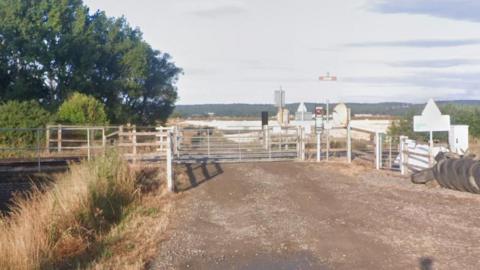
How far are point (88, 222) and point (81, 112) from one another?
98.0 feet

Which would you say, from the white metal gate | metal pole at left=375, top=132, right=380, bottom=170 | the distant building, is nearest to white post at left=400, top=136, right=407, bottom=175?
metal pole at left=375, top=132, right=380, bottom=170

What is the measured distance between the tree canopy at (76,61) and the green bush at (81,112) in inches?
177

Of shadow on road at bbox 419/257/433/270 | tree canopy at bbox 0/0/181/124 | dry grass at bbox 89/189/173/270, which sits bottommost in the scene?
dry grass at bbox 89/189/173/270

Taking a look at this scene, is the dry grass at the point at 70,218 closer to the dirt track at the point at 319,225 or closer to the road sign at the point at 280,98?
the dirt track at the point at 319,225

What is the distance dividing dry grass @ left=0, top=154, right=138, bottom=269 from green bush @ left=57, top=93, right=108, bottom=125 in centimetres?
2564

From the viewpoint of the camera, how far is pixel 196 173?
20.1 metres

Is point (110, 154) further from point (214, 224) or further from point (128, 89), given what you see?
point (128, 89)

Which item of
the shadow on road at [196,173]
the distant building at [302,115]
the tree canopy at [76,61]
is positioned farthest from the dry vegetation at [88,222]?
the tree canopy at [76,61]

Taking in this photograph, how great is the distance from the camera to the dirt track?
30.9 ft

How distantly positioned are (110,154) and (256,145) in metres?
15.6

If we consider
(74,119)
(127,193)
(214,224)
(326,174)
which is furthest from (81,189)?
(74,119)

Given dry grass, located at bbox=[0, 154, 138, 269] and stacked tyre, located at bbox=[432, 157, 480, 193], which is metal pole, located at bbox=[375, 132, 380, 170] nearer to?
stacked tyre, located at bbox=[432, 157, 480, 193]

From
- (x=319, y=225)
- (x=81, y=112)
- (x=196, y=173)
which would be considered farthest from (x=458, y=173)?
(x=81, y=112)

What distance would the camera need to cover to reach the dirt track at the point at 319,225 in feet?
30.9
